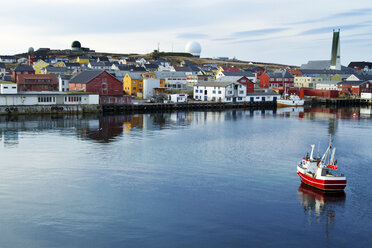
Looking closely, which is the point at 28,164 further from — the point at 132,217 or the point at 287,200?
the point at 287,200

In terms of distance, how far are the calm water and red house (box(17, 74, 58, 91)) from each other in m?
32.4

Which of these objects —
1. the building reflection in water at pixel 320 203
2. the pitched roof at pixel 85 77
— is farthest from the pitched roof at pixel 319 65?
the building reflection in water at pixel 320 203

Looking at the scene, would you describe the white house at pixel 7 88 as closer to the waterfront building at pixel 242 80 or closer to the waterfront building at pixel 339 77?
the waterfront building at pixel 242 80

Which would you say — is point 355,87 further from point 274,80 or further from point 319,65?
point 319,65

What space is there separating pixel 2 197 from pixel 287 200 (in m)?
15.2

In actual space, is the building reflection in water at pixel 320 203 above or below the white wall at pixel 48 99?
below

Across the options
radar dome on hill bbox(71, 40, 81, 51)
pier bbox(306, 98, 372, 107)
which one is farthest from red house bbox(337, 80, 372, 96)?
radar dome on hill bbox(71, 40, 81, 51)

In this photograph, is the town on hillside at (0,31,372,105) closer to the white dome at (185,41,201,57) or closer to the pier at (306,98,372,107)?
the pier at (306,98,372,107)

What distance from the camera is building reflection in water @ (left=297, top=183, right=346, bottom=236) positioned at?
19.6 metres

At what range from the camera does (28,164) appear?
2891cm

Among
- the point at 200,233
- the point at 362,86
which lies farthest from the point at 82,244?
the point at 362,86

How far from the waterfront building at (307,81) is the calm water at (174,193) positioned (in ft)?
238

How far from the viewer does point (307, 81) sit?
4439 inches

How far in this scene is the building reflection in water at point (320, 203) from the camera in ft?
64.4
